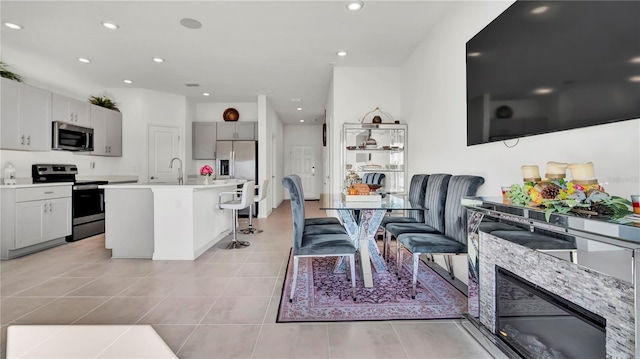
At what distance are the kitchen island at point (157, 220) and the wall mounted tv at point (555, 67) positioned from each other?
311cm

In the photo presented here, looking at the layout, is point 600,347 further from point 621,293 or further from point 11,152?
point 11,152

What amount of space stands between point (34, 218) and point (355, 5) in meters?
4.61

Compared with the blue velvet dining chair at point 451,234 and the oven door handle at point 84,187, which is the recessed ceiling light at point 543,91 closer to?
the blue velvet dining chair at point 451,234

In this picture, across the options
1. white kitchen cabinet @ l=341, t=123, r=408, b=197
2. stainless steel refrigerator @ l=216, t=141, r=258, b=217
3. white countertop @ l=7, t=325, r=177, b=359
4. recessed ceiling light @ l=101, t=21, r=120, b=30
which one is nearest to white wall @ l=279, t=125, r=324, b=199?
stainless steel refrigerator @ l=216, t=141, r=258, b=217

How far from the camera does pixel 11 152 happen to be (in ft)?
13.2

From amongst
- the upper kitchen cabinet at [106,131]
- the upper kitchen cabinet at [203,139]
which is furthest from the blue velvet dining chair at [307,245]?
the upper kitchen cabinet at [203,139]

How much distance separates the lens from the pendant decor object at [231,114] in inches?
272

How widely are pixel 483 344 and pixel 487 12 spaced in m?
2.40

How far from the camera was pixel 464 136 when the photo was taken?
9.07 feet

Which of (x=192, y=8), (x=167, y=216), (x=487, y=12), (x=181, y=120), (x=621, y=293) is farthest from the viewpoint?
(x=181, y=120)

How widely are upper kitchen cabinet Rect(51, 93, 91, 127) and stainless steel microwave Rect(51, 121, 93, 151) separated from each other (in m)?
0.10

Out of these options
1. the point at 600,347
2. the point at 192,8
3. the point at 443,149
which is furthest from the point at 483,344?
the point at 192,8

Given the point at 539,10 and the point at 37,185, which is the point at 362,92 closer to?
the point at 539,10

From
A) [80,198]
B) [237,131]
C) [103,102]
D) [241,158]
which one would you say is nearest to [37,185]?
[80,198]
